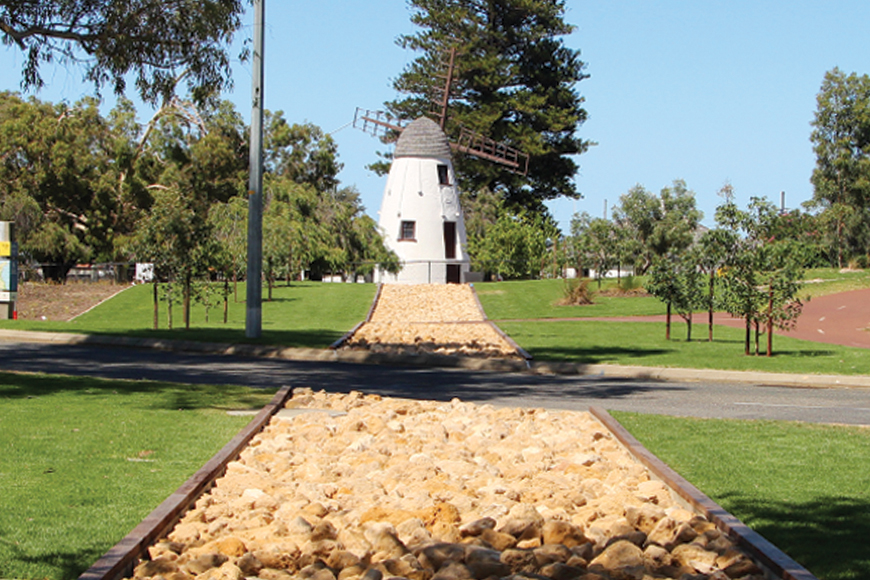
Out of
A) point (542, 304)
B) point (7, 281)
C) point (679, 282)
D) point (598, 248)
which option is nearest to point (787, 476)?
point (679, 282)

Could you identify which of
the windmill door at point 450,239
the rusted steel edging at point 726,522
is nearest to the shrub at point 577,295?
the windmill door at point 450,239

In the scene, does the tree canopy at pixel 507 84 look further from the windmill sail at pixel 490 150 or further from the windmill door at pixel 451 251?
the windmill door at pixel 451 251

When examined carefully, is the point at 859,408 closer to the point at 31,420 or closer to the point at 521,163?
the point at 31,420

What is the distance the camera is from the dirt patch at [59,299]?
35091 millimetres

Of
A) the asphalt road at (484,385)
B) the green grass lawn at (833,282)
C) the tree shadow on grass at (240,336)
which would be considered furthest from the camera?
the green grass lawn at (833,282)

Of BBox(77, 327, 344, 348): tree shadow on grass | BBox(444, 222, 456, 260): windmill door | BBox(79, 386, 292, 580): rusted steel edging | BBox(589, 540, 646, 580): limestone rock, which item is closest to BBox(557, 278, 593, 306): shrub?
BBox(77, 327, 344, 348): tree shadow on grass

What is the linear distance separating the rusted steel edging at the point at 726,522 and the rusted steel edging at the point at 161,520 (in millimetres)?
3697

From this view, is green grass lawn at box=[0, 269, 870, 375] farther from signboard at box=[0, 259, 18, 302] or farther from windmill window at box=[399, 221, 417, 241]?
windmill window at box=[399, 221, 417, 241]

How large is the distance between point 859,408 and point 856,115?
212 ft

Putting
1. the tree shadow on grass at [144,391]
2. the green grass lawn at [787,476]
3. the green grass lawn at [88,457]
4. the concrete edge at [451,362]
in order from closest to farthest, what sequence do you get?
1. the green grass lawn at [88,457]
2. the green grass lawn at [787,476]
3. the tree shadow on grass at [144,391]
4. the concrete edge at [451,362]

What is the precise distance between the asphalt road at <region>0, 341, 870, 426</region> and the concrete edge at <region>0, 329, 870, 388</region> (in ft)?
2.85

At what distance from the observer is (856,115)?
232 feet

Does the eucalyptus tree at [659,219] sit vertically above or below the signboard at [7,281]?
above

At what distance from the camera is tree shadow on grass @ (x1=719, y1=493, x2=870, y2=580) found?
18.2 feet
